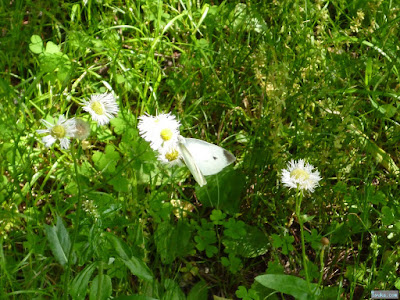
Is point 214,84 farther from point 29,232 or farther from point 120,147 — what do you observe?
point 29,232

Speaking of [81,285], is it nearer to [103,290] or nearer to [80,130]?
[103,290]

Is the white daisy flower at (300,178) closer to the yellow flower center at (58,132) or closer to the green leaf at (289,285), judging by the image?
the green leaf at (289,285)

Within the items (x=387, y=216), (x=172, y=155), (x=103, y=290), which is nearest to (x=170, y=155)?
(x=172, y=155)

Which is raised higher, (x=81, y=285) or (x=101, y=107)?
(x=101, y=107)

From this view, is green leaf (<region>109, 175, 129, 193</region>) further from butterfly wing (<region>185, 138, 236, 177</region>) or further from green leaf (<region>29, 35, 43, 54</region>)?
green leaf (<region>29, 35, 43, 54</region>)

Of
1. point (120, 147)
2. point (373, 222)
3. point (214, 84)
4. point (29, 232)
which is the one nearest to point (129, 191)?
point (120, 147)

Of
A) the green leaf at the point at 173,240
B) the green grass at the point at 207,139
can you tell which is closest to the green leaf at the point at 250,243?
the green grass at the point at 207,139
